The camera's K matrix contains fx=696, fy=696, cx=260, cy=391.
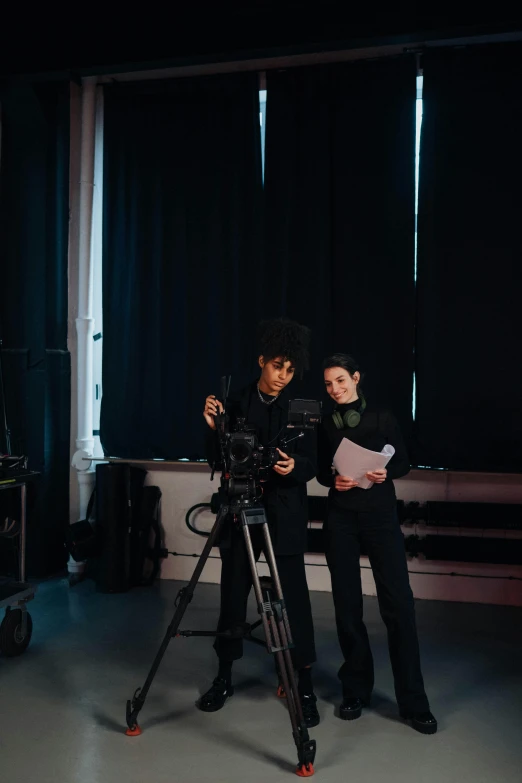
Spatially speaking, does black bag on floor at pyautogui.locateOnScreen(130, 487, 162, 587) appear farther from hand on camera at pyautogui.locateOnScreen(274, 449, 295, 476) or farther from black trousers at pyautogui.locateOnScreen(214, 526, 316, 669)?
hand on camera at pyautogui.locateOnScreen(274, 449, 295, 476)

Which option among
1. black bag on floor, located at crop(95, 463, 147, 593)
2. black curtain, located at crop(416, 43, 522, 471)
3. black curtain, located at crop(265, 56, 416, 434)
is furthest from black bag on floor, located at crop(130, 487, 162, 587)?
black curtain, located at crop(416, 43, 522, 471)

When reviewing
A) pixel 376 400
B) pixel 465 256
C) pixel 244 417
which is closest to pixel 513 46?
pixel 465 256

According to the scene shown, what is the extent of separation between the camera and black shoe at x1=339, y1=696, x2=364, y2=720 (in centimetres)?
271

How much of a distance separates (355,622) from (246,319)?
2421 mm

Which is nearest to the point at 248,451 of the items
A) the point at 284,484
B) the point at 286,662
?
the point at 284,484

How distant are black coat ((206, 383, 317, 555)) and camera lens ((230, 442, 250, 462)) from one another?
9.4 inches

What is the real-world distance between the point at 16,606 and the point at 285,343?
1.95 meters

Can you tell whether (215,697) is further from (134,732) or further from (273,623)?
(273,623)

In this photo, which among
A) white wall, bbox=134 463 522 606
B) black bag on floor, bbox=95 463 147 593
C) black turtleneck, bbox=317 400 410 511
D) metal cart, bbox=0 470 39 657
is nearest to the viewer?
black turtleneck, bbox=317 400 410 511

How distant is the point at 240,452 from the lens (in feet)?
7.73

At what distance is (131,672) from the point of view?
3162 mm

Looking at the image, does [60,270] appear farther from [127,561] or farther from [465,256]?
[465,256]

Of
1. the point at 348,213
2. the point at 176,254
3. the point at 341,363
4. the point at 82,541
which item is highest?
the point at 348,213

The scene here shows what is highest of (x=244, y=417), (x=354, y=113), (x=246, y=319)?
(x=354, y=113)
